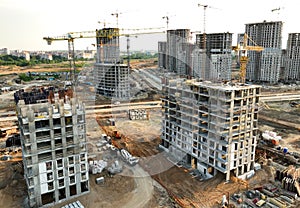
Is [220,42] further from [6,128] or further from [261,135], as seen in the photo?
[6,128]

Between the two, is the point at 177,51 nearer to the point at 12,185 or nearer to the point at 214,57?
the point at 214,57

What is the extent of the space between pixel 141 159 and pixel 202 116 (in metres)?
6.52

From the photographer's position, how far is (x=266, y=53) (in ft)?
198

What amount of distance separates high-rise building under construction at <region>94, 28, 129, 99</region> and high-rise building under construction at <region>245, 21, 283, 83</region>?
32950mm

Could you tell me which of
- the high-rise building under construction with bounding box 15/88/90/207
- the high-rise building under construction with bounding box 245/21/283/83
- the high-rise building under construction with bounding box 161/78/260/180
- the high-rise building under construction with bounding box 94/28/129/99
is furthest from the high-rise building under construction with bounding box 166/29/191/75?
the high-rise building under construction with bounding box 15/88/90/207

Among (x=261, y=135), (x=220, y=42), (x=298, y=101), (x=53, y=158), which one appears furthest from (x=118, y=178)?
(x=220, y=42)

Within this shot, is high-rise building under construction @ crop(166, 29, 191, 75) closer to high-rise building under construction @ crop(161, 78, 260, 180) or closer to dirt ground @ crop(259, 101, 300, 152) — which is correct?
dirt ground @ crop(259, 101, 300, 152)

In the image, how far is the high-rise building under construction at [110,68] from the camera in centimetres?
4201

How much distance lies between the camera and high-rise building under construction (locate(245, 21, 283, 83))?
60.0 meters

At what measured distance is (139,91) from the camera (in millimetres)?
51250

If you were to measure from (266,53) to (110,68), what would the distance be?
40723mm

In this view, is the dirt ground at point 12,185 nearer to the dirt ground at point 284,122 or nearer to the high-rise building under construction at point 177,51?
the dirt ground at point 284,122

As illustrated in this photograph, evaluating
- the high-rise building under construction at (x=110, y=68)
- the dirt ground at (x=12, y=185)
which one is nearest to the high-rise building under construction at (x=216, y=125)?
the dirt ground at (x=12, y=185)

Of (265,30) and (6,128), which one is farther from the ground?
(265,30)
